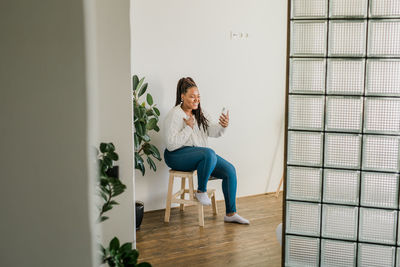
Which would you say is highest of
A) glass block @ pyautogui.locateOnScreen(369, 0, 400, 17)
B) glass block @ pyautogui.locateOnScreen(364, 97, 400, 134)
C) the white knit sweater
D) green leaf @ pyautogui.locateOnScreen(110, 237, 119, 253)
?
glass block @ pyautogui.locateOnScreen(369, 0, 400, 17)

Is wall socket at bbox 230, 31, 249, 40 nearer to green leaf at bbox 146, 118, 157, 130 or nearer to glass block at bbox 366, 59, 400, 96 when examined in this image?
green leaf at bbox 146, 118, 157, 130

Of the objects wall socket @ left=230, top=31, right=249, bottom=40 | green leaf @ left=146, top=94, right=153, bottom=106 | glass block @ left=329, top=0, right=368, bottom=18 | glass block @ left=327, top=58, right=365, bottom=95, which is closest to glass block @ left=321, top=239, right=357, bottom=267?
glass block @ left=327, top=58, right=365, bottom=95

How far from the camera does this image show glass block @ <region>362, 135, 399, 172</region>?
2113 millimetres

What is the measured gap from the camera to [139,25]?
12.1 ft

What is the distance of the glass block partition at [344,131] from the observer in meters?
2.08

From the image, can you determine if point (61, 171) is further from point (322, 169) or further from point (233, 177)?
point (233, 177)

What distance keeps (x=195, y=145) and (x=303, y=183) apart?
1.49m

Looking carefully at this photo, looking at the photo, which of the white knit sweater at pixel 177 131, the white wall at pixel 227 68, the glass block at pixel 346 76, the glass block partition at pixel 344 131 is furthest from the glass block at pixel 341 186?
the white wall at pixel 227 68

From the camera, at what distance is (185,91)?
141 inches

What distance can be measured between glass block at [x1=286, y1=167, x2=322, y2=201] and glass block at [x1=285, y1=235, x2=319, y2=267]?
233mm

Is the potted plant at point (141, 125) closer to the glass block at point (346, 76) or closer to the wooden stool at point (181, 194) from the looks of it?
the wooden stool at point (181, 194)

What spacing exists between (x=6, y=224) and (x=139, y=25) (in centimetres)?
354

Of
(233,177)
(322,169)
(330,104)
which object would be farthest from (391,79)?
(233,177)

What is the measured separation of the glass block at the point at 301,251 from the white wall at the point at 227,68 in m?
1.81
